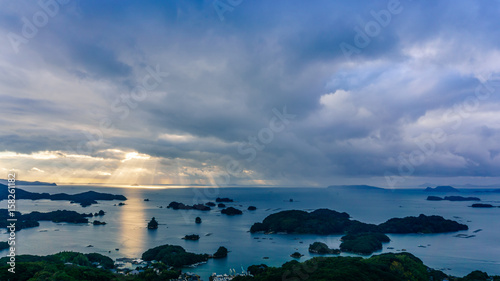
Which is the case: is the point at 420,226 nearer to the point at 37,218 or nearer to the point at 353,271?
the point at 353,271

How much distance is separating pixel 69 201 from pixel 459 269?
20779 centimetres

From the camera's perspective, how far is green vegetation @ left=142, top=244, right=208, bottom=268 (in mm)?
52062

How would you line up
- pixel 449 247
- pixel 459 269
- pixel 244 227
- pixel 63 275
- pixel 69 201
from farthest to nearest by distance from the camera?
pixel 69 201 < pixel 244 227 < pixel 449 247 < pixel 459 269 < pixel 63 275

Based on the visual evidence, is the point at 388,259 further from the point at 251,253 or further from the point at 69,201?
the point at 69,201

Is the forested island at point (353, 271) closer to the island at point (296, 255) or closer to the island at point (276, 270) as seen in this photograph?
the island at point (276, 270)

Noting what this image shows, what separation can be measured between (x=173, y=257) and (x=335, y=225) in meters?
58.2

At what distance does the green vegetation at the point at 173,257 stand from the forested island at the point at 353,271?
1885cm

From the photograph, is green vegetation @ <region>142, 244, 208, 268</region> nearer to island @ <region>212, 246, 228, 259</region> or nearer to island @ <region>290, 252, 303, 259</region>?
island @ <region>212, 246, 228, 259</region>

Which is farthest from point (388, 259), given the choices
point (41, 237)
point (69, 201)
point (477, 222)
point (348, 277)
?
point (69, 201)

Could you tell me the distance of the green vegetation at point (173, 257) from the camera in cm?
5206

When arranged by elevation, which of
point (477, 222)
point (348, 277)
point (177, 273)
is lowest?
point (477, 222)

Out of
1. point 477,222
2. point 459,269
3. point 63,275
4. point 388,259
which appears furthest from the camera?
point 477,222

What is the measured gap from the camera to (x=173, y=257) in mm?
52688

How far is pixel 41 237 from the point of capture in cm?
7838
